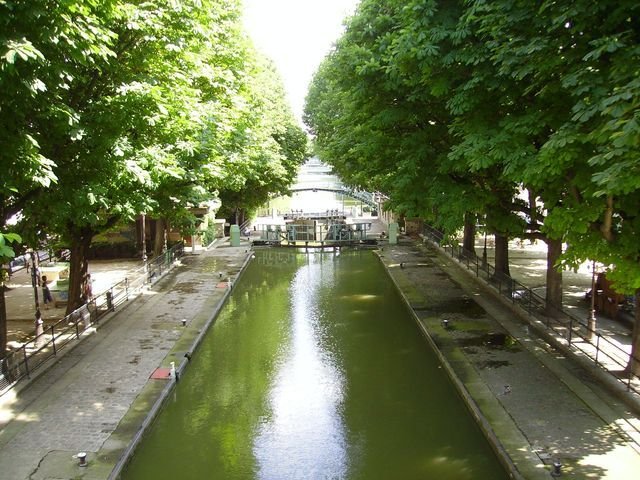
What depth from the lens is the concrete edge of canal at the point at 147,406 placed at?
1081 cm

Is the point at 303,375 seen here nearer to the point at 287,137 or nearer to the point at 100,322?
the point at 100,322

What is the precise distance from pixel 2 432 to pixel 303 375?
7415mm

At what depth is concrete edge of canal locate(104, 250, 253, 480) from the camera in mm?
10812

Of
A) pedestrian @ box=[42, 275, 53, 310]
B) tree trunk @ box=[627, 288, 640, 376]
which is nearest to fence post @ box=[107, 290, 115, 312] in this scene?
pedestrian @ box=[42, 275, 53, 310]

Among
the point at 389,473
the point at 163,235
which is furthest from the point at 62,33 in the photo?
the point at 163,235

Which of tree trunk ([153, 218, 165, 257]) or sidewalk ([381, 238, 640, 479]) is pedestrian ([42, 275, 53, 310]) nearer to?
tree trunk ([153, 218, 165, 257])

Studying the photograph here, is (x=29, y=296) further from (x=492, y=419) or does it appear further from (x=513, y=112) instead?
(x=513, y=112)

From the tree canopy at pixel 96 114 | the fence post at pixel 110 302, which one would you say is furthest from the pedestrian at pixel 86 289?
the tree canopy at pixel 96 114

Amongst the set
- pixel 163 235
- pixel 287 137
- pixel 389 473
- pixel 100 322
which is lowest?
pixel 389 473

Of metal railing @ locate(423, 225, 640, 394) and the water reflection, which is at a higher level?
metal railing @ locate(423, 225, 640, 394)

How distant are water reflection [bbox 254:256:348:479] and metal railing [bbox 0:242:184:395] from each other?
6.23 m

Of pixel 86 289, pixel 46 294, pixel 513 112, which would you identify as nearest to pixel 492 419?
pixel 513 112

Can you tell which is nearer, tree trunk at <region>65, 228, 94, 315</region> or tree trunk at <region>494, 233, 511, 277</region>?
tree trunk at <region>65, 228, 94, 315</region>

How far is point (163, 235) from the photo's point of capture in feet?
102
